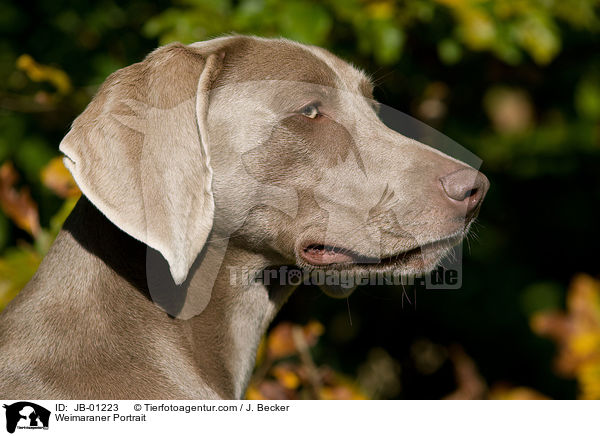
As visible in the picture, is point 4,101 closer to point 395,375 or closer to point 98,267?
point 98,267

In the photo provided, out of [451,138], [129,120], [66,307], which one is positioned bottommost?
[451,138]

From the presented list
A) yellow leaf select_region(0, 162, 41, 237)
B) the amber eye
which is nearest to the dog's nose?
the amber eye

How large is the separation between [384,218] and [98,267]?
2.91 feet

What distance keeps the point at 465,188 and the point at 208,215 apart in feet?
2.55

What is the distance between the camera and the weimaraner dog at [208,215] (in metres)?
2.20

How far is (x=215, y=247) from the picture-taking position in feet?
8.33

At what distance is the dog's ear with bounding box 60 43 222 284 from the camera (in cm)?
217

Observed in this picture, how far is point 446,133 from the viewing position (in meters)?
4.77

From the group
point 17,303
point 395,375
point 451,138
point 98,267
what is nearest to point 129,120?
point 98,267

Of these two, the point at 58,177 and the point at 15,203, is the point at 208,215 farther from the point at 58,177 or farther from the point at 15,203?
the point at 15,203

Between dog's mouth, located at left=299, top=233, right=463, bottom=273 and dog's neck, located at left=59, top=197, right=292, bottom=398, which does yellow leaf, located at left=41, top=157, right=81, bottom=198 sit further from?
dog's mouth, located at left=299, top=233, right=463, bottom=273

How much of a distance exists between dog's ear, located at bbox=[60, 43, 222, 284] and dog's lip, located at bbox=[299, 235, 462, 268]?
0.39 meters
